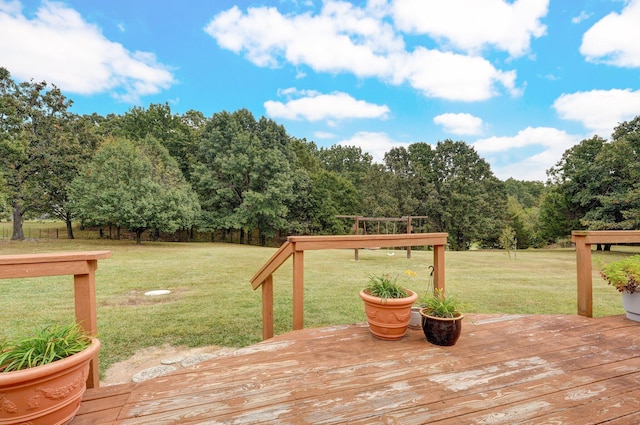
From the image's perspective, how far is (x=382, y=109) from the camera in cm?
2030

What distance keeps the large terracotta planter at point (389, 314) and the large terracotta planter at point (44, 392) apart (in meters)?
1.84

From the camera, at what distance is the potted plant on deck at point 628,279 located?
2.70 metres

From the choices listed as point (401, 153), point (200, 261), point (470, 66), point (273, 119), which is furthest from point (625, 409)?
point (401, 153)

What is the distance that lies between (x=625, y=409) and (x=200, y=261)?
10.8 metres

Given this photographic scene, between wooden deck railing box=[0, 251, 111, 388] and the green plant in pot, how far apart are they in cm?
222

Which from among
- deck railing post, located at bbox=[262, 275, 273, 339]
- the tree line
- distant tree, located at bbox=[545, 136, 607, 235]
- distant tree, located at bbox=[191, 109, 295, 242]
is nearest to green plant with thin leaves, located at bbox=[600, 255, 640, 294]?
deck railing post, located at bbox=[262, 275, 273, 339]

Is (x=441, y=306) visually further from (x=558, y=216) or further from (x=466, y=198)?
(x=558, y=216)

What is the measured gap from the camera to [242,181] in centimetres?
2084

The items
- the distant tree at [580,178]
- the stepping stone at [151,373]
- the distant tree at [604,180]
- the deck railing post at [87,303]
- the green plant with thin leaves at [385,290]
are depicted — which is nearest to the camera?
the deck railing post at [87,303]

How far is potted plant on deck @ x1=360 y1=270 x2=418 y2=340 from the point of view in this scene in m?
2.34

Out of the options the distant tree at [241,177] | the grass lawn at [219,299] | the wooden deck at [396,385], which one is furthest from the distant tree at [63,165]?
the wooden deck at [396,385]

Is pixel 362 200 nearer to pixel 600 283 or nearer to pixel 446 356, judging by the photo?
pixel 600 283

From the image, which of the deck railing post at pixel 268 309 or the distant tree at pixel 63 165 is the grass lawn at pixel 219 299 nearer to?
the deck railing post at pixel 268 309

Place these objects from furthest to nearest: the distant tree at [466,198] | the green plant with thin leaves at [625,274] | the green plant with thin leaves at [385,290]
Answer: the distant tree at [466,198] → the green plant with thin leaves at [625,274] → the green plant with thin leaves at [385,290]
